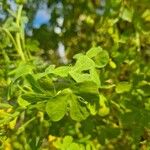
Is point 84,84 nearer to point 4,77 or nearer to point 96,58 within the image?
point 96,58

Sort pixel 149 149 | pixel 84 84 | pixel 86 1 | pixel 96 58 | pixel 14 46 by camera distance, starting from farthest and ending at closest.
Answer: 1. pixel 86 1
2. pixel 14 46
3. pixel 149 149
4. pixel 96 58
5. pixel 84 84

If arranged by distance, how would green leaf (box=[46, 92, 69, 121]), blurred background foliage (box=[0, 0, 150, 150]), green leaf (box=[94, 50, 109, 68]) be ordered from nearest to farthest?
green leaf (box=[46, 92, 69, 121]) → green leaf (box=[94, 50, 109, 68]) → blurred background foliage (box=[0, 0, 150, 150])

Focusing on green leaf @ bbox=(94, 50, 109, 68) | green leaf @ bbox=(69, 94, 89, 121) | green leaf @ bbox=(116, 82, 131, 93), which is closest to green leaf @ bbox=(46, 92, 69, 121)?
green leaf @ bbox=(69, 94, 89, 121)

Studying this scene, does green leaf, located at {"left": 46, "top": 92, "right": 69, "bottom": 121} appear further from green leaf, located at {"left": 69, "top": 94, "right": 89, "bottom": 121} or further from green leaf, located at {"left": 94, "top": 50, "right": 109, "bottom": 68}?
green leaf, located at {"left": 94, "top": 50, "right": 109, "bottom": 68}

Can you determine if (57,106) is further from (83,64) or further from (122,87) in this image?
(122,87)

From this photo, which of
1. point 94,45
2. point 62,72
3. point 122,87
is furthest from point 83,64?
point 94,45

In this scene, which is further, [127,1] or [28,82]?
[127,1]

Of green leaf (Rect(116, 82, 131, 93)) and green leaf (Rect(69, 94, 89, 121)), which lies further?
green leaf (Rect(116, 82, 131, 93))

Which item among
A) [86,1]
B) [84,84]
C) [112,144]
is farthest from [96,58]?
[86,1]
